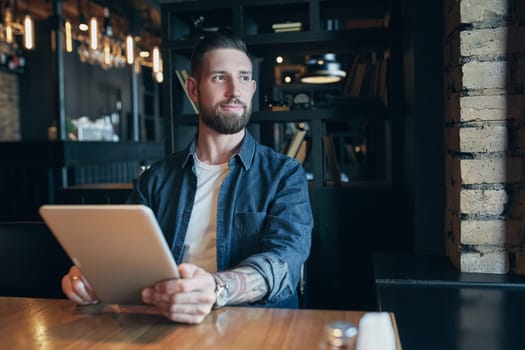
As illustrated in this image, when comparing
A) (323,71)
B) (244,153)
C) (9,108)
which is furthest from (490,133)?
(9,108)

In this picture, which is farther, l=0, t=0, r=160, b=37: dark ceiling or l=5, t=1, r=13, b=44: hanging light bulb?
l=0, t=0, r=160, b=37: dark ceiling

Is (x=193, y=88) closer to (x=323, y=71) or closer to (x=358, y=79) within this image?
(x=358, y=79)

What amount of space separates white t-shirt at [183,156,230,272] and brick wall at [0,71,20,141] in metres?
6.51

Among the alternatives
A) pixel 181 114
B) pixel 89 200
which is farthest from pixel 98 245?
pixel 89 200

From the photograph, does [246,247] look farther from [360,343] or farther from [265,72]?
[265,72]

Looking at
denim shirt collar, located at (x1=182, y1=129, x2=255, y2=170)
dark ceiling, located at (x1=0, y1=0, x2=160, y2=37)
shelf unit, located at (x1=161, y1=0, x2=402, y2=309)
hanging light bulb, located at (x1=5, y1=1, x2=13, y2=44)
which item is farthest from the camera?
dark ceiling, located at (x1=0, y1=0, x2=160, y2=37)

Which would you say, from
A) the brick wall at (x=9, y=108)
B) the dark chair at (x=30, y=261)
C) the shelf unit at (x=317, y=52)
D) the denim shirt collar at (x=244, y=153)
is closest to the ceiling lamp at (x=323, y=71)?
the shelf unit at (x=317, y=52)

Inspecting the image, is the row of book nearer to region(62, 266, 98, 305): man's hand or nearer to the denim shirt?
the denim shirt

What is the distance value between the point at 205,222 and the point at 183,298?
0.62 meters

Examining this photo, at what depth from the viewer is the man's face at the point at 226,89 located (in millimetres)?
1744

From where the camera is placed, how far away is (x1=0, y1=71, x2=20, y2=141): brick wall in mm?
7316

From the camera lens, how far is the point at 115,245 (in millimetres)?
1028

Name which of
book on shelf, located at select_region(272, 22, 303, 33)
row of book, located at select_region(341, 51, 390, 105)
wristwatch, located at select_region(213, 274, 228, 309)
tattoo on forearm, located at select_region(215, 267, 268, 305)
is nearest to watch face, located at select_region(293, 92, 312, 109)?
row of book, located at select_region(341, 51, 390, 105)

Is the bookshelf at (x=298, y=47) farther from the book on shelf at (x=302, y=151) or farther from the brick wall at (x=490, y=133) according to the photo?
the brick wall at (x=490, y=133)
